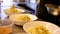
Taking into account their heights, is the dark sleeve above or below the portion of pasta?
above

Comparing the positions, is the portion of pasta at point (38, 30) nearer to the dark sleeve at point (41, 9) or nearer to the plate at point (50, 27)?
the plate at point (50, 27)

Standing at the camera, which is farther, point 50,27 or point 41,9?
point 41,9

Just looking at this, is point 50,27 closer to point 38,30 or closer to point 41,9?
point 38,30

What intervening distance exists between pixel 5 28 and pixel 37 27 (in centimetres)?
16

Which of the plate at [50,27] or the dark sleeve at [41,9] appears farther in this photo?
the dark sleeve at [41,9]

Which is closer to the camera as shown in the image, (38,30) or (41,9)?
(38,30)

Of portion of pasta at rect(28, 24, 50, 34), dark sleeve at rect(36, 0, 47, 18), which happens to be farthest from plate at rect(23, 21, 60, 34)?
dark sleeve at rect(36, 0, 47, 18)

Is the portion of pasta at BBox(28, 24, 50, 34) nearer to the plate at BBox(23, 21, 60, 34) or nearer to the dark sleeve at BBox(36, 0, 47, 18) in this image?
the plate at BBox(23, 21, 60, 34)

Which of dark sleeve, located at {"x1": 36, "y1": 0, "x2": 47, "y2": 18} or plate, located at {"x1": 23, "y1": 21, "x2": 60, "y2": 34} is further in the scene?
dark sleeve, located at {"x1": 36, "y1": 0, "x2": 47, "y2": 18}

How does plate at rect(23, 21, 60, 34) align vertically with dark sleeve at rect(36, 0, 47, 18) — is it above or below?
below

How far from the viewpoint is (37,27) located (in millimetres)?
638

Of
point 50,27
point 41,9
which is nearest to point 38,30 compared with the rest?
point 50,27

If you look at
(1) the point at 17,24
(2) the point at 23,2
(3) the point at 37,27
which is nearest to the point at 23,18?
(1) the point at 17,24

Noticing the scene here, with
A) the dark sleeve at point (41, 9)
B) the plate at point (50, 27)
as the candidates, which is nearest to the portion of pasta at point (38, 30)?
the plate at point (50, 27)
